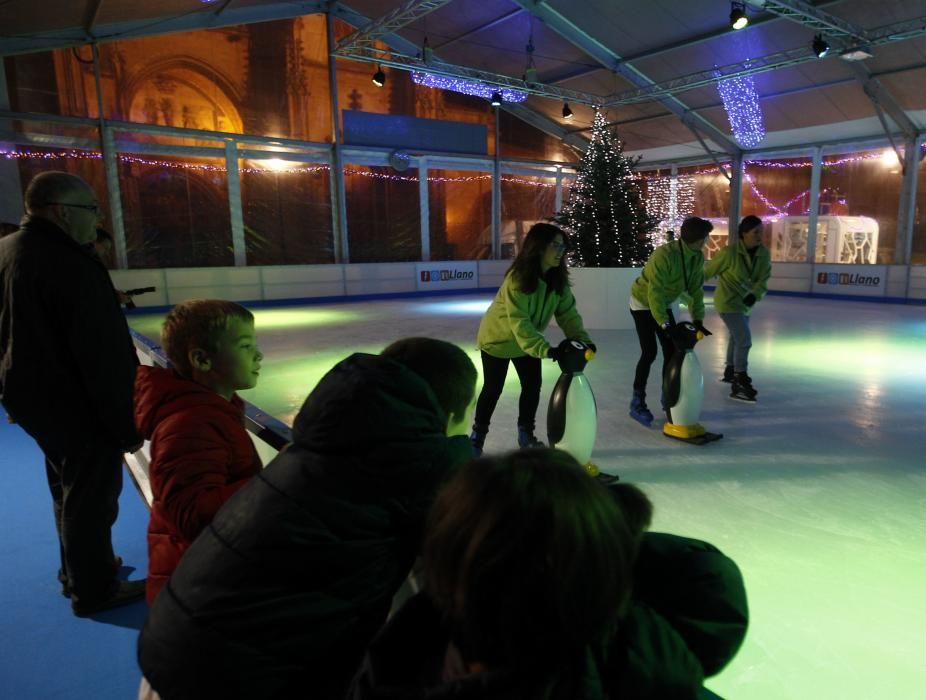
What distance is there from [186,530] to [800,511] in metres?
2.42

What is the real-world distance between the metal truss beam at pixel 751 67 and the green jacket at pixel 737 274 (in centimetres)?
669

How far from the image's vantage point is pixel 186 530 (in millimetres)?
1187

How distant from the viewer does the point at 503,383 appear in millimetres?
3289

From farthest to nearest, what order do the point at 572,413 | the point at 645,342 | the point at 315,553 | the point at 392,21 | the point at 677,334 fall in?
the point at 392,21 → the point at 645,342 → the point at 677,334 → the point at 572,413 → the point at 315,553

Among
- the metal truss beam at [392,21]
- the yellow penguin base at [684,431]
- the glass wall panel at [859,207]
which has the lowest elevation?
the yellow penguin base at [684,431]

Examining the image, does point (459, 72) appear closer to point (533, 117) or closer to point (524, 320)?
point (533, 117)

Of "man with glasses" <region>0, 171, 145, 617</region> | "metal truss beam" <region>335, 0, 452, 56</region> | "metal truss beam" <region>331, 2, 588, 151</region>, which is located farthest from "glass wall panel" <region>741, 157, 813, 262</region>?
"man with glasses" <region>0, 171, 145, 617</region>

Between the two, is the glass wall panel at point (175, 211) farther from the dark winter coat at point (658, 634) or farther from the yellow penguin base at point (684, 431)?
the dark winter coat at point (658, 634)

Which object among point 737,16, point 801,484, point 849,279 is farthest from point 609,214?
point 849,279

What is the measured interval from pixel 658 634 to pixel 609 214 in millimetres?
8123

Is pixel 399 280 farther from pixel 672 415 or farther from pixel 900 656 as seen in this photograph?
pixel 900 656

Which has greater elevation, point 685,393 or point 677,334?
point 677,334

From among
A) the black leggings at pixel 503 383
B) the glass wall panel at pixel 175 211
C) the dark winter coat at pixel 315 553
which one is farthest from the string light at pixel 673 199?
the dark winter coat at pixel 315 553

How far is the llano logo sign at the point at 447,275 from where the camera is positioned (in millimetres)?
14469
